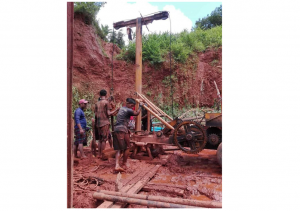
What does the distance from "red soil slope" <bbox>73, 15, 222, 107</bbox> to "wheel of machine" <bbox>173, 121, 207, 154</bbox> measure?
25.0 feet

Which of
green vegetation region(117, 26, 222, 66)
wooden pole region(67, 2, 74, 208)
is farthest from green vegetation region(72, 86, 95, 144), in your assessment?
wooden pole region(67, 2, 74, 208)

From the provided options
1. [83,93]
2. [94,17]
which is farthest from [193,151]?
[94,17]

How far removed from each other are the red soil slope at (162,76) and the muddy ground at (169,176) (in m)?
6.77

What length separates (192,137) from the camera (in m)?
4.31

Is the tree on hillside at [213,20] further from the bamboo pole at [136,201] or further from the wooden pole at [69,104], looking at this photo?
the bamboo pole at [136,201]

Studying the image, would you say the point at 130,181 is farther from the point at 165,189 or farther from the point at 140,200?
the point at 140,200

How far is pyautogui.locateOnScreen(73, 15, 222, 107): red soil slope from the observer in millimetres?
11406

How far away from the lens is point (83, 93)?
1023cm

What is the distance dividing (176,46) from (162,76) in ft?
7.00

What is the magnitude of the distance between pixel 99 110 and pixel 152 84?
26.6ft

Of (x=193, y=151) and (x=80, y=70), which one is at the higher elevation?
(x=80, y=70)

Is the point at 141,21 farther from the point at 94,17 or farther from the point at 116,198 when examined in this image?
the point at 94,17

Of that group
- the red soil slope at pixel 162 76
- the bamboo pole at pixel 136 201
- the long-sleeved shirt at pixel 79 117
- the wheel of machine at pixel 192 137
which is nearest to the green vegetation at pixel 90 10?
the red soil slope at pixel 162 76

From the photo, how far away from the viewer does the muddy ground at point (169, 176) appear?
3.05m
